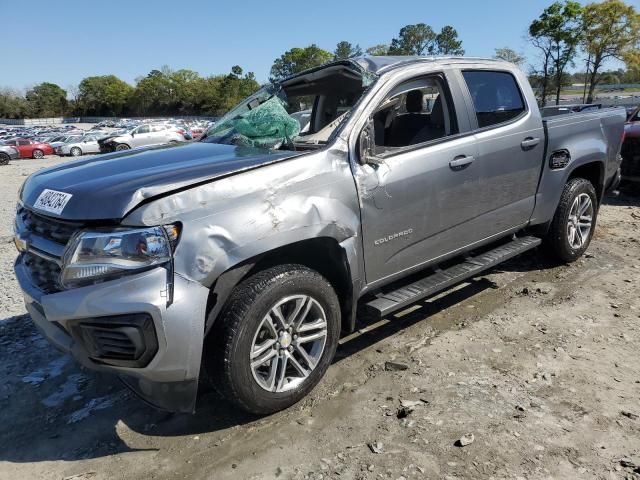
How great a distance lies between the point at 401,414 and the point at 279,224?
1295mm

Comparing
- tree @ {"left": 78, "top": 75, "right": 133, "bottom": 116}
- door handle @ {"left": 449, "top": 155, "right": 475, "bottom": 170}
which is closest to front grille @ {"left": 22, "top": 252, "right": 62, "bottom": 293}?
door handle @ {"left": 449, "top": 155, "right": 475, "bottom": 170}

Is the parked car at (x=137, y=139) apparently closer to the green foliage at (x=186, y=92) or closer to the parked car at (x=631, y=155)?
the parked car at (x=631, y=155)

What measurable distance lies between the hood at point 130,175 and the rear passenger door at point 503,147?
1.75m

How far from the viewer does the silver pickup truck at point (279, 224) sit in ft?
7.85

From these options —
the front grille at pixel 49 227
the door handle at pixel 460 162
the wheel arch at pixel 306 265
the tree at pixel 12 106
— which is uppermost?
the tree at pixel 12 106

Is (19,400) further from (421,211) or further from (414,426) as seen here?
(421,211)

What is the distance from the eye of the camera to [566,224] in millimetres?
4922

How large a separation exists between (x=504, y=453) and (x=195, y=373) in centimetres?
158

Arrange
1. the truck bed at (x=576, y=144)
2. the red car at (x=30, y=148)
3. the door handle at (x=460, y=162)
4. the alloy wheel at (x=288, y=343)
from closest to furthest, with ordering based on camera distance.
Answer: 1. the alloy wheel at (x=288, y=343)
2. the door handle at (x=460, y=162)
3. the truck bed at (x=576, y=144)
4. the red car at (x=30, y=148)

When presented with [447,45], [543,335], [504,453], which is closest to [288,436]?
[504,453]

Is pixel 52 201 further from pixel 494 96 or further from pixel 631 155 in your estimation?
pixel 631 155

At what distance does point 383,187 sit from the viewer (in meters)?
3.20

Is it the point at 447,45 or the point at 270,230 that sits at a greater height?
the point at 447,45

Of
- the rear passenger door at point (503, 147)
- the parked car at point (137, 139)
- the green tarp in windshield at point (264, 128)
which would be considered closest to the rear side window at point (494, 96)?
the rear passenger door at point (503, 147)
